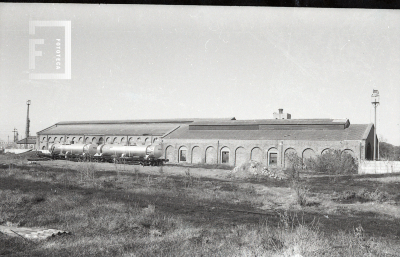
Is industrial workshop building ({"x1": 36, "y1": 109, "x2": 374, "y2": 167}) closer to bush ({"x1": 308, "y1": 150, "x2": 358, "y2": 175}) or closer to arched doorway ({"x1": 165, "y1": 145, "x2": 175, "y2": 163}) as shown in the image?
arched doorway ({"x1": 165, "y1": 145, "x2": 175, "y2": 163})

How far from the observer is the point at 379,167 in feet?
81.8

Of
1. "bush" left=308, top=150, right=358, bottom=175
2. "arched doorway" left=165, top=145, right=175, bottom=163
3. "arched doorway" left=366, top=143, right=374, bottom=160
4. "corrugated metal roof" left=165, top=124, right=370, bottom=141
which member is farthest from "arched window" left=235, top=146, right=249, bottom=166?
"arched doorway" left=366, top=143, right=374, bottom=160

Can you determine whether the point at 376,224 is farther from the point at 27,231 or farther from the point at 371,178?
the point at 371,178

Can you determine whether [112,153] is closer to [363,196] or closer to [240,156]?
[240,156]

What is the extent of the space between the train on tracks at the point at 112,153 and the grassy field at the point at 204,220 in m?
14.2

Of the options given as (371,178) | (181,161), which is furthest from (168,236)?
(181,161)

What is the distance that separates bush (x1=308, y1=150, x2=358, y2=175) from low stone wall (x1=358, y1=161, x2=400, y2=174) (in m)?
1.15

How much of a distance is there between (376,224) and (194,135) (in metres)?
27.7

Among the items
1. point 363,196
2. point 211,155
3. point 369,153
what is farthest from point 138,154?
point 363,196

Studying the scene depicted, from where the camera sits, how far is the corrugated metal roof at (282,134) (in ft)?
96.0

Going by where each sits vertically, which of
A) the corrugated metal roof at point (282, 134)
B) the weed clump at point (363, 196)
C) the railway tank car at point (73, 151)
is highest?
the corrugated metal roof at point (282, 134)

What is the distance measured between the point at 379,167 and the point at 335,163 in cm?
312

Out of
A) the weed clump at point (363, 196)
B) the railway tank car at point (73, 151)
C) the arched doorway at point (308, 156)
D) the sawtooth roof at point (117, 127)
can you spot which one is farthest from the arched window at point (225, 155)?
the weed clump at point (363, 196)

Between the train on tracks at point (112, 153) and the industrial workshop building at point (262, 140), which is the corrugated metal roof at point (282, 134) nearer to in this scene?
the industrial workshop building at point (262, 140)
